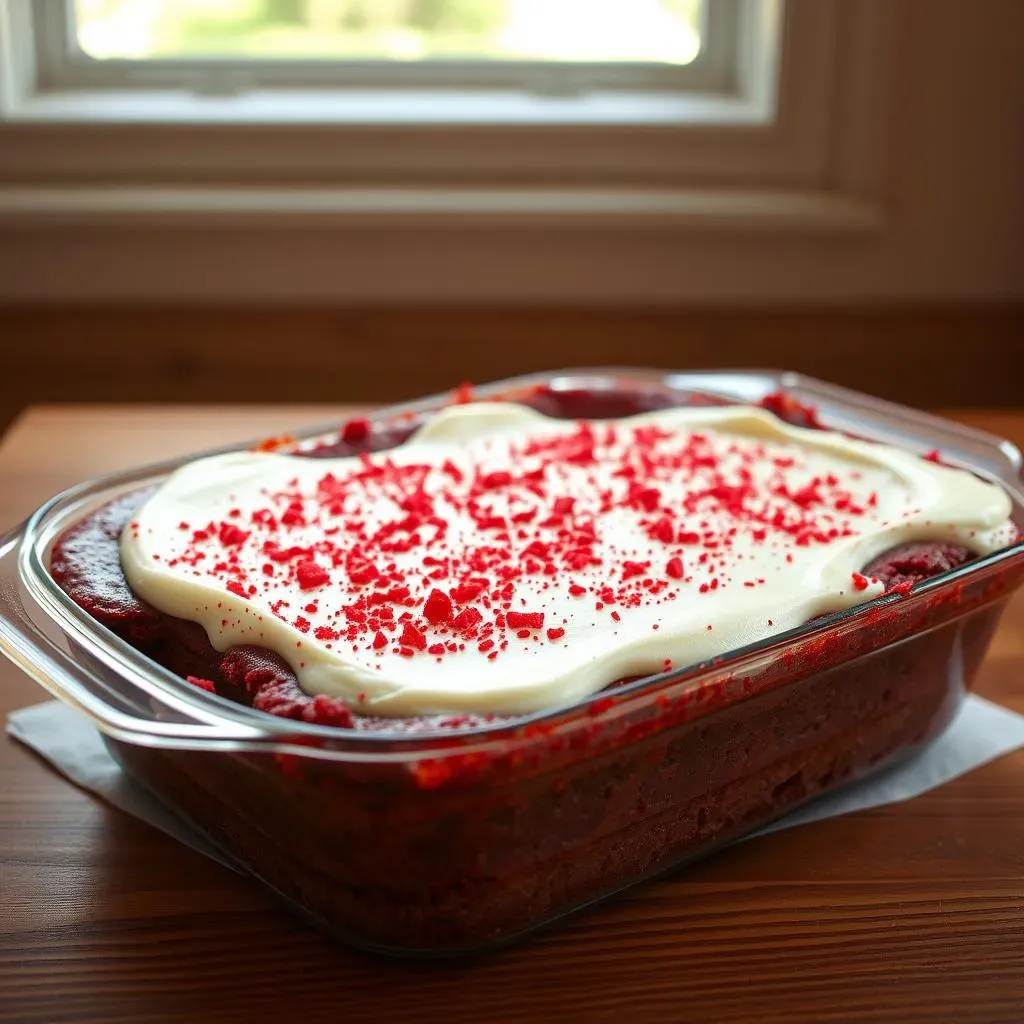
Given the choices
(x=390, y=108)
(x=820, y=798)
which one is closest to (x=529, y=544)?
(x=820, y=798)

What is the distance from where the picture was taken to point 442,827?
68cm

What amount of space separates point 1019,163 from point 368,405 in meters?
1.06

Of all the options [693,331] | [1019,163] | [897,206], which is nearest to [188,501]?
[693,331]

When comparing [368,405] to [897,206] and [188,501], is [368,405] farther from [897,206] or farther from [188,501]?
[188,501]

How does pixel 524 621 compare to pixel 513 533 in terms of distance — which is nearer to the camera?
pixel 524 621

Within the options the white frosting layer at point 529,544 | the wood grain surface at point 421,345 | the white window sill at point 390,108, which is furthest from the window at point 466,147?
the white frosting layer at point 529,544

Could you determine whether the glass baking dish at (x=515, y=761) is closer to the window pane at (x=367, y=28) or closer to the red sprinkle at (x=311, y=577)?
the red sprinkle at (x=311, y=577)

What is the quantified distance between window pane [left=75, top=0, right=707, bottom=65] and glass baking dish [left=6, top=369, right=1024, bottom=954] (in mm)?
1439

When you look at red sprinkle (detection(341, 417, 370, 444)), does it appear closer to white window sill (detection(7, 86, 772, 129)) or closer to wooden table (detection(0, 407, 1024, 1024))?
wooden table (detection(0, 407, 1024, 1024))

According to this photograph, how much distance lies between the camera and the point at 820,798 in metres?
0.90

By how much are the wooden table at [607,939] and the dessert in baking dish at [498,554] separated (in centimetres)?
13

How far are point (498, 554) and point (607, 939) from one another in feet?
0.97

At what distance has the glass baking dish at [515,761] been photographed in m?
0.67

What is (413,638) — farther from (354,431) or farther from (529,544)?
(354,431)
